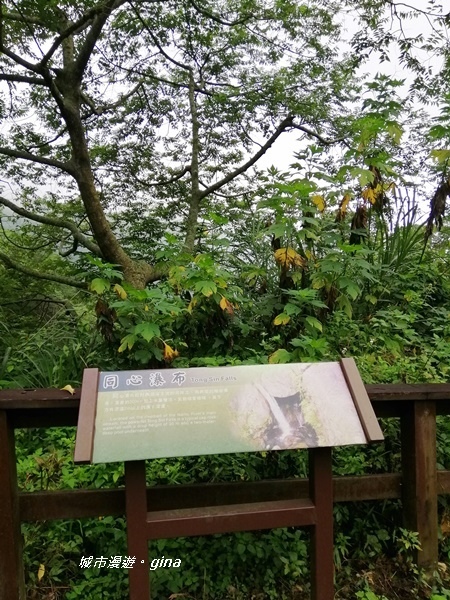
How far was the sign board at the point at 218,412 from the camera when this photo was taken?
1.58 metres

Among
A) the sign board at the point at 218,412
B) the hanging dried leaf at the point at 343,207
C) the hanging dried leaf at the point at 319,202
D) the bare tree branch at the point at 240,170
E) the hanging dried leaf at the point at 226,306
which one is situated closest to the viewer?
the sign board at the point at 218,412

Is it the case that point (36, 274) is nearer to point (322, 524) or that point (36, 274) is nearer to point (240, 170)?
point (240, 170)

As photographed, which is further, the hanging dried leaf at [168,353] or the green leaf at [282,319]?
the green leaf at [282,319]

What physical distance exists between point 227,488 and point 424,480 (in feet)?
3.16

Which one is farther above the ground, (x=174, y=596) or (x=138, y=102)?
(x=138, y=102)

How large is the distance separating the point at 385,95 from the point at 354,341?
7.40 ft

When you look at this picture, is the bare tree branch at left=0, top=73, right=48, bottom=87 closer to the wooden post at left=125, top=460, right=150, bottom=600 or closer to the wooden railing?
the wooden railing

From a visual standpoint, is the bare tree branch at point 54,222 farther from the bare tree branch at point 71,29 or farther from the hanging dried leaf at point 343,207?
the hanging dried leaf at point 343,207

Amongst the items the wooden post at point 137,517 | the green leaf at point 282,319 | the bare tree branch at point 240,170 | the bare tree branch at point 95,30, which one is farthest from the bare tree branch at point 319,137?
the wooden post at point 137,517

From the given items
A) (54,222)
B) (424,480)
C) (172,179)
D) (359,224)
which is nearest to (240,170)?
(172,179)

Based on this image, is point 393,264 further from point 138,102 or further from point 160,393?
point 138,102

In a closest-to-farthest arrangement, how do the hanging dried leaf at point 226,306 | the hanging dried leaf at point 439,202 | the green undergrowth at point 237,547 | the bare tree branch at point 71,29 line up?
1. the green undergrowth at point 237,547
2. the hanging dried leaf at point 226,306
3. the hanging dried leaf at point 439,202
4. the bare tree branch at point 71,29

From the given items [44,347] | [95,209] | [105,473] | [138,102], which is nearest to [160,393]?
[105,473]

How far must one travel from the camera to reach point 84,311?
4.12 meters
